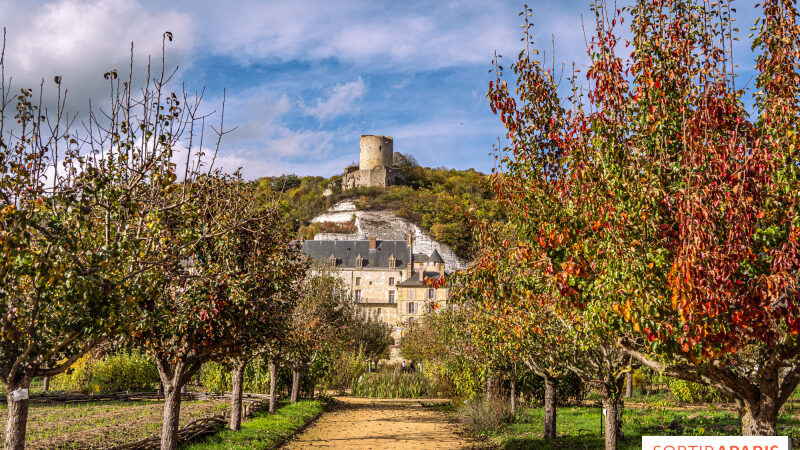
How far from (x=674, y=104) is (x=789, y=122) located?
3.76 feet

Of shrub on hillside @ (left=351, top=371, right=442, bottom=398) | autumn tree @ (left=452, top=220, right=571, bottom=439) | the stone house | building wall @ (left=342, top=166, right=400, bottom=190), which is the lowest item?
shrub on hillside @ (left=351, top=371, right=442, bottom=398)

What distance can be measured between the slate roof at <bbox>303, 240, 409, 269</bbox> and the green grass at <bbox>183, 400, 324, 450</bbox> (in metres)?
46.5

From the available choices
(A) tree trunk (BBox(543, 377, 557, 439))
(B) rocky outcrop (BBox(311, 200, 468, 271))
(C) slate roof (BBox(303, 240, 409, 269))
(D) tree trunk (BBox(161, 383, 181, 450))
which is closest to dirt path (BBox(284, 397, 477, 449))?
(A) tree trunk (BBox(543, 377, 557, 439))

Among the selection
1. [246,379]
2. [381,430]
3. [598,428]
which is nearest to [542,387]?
[598,428]

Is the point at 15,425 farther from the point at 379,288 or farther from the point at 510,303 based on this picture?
the point at 379,288

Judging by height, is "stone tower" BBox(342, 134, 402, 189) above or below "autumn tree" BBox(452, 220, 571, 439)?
above

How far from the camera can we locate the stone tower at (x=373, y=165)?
122375 mm

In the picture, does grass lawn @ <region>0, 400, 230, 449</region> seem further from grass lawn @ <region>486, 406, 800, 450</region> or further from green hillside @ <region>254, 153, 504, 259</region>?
green hillside @ <region>254, 153, 504, 259</region>

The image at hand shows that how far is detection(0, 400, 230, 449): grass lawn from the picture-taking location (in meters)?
13.8

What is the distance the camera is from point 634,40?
7.45 metres

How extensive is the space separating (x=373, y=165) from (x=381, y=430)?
358ft

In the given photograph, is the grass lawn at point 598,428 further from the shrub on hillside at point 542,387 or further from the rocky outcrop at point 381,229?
the rocky outcrop at point 381,229

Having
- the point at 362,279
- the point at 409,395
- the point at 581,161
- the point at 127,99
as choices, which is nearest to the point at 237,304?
the point at 127,99

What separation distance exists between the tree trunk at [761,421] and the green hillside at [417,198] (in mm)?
57568
